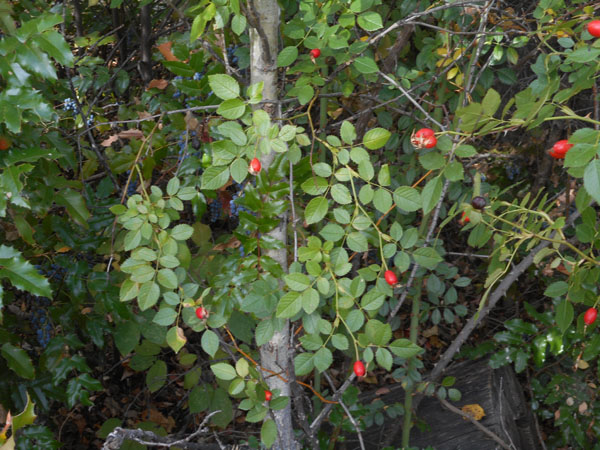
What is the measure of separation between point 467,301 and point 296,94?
231 centimetres

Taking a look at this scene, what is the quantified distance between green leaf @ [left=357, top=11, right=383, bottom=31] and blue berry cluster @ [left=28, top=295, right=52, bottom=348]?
53.5 inches

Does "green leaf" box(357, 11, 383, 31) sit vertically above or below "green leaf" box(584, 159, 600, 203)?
above

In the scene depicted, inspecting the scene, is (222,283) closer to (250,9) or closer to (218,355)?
(250,9)

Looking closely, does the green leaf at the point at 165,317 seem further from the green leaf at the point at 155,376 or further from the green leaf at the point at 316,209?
the green leaf at the point at 155,376

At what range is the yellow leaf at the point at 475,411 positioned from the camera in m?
2.22

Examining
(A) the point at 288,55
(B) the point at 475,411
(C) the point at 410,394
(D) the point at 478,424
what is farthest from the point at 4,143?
(B) the point at 475,411

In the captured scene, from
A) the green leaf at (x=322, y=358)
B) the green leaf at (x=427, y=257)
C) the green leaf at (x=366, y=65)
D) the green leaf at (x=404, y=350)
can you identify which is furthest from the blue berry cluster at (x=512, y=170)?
the green leaf at (x=322, y=358)

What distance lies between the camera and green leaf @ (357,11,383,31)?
1.20 metres

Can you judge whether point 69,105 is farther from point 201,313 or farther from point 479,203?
point 479,203

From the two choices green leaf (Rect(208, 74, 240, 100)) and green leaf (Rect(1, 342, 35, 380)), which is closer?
green leaf (Rect(208, 74, 240, 100))

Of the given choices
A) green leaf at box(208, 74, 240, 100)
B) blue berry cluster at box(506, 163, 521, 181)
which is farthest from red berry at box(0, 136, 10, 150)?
blue berry cluster at box(506, 163, 521, 181)

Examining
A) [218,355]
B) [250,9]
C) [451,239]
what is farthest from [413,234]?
[451,239]

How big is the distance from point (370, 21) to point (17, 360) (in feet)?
4.21

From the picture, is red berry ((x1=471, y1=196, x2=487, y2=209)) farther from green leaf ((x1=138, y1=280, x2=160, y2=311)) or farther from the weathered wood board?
the weathered wood board
